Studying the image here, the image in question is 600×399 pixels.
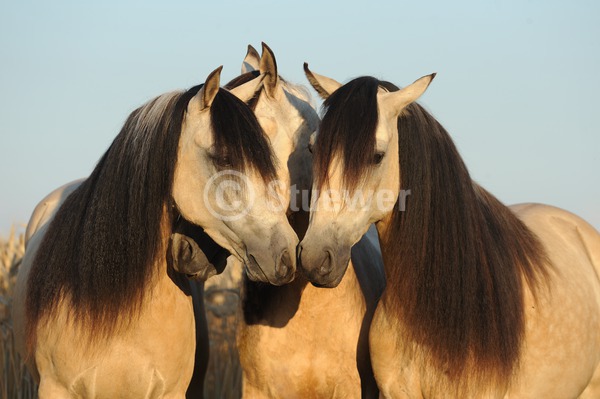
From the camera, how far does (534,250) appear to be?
4988 millimetres

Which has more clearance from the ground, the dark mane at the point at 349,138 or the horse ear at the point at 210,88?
the horse ear at the point at 210,88

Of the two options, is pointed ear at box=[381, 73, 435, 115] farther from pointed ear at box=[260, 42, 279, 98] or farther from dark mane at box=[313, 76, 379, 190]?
pointed ear at box=[260, 42, 279, 98]

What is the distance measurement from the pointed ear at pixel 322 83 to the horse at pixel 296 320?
0.21 metres

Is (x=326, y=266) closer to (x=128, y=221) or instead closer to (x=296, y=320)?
(x=296, y=320)

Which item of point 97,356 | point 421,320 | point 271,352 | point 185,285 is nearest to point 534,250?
point 421,320

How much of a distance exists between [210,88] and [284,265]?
0.94 m

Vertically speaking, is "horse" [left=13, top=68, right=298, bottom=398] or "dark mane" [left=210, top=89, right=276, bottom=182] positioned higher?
"dark mane" [left=210, top=89, right=276, bottom=182]

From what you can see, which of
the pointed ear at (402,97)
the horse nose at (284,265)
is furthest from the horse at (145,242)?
the pointed ear at (402,97)

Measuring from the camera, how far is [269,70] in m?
5.08

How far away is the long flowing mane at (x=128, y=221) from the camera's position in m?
4.43

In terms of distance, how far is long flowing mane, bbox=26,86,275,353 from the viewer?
443 centimetres

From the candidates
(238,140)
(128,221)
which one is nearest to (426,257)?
(238,140)

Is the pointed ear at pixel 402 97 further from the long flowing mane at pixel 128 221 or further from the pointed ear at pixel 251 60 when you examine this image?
the pointed ear at pixel 251 60

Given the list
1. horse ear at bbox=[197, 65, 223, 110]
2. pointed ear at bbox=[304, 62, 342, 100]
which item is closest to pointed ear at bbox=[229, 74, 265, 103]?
pointed ear at bbox=[304, 62, 342, 100]
